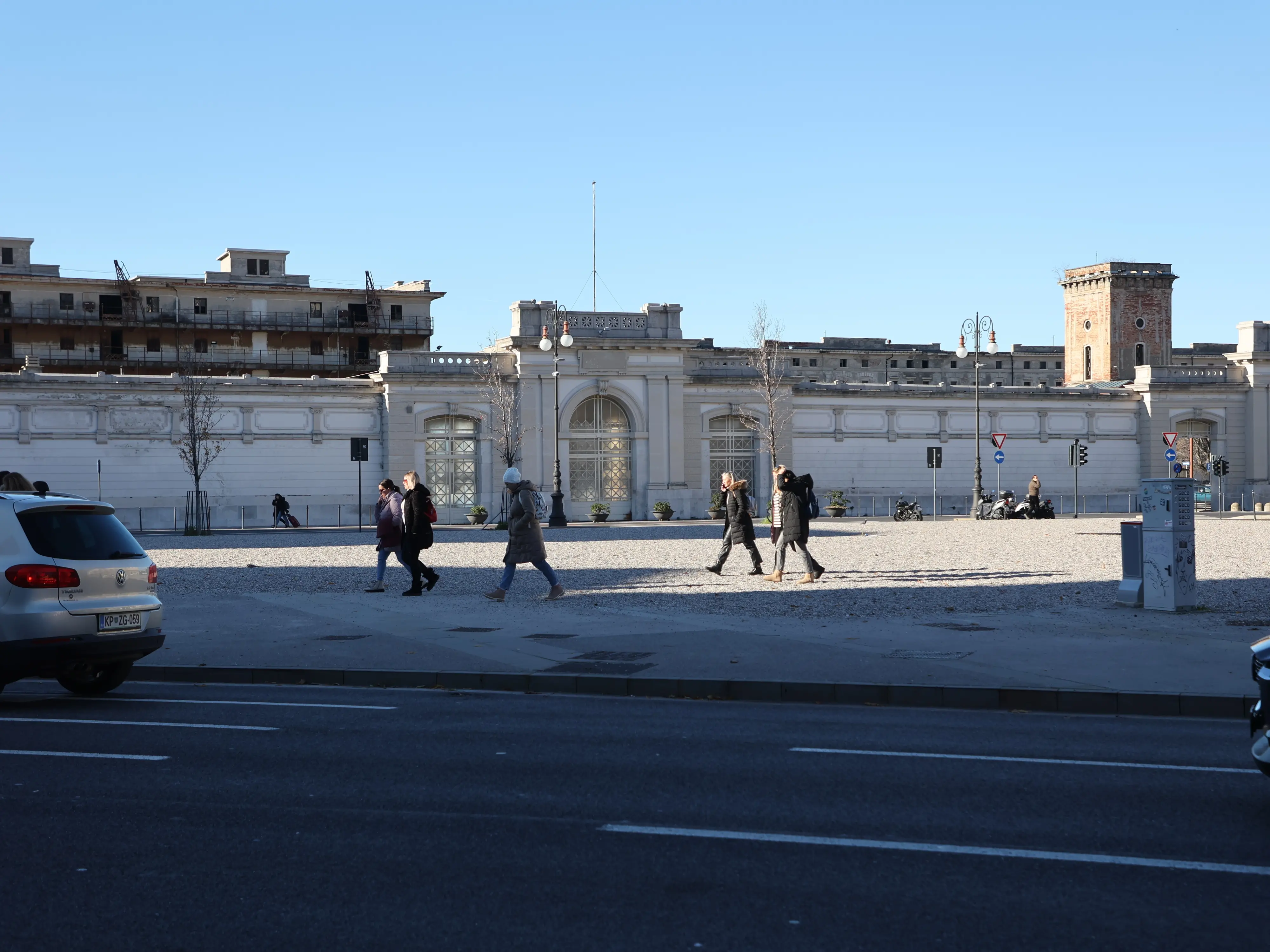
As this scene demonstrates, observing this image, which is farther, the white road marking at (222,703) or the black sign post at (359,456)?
the black sign post at (359,456)

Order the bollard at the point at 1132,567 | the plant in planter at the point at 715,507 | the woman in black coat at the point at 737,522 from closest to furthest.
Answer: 1. the bollard at the point at 1132,567
2. the woman in black coat at the point at 737,522
3. the plant in planter at the point at 715,507

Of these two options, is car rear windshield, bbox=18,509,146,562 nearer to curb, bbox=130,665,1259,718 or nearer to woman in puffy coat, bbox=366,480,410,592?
curb, bbox=130,665,1259,718

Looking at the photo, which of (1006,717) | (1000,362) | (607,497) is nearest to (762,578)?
(1006,717)

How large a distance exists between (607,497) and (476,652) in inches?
1731

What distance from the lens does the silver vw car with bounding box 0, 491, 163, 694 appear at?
10.7 meters

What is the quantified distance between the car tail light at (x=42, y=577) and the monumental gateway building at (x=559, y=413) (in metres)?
39.2

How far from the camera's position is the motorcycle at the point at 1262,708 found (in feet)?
22.2

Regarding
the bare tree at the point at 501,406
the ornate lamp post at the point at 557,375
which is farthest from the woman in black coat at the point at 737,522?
the bare tree at the point at 501,406

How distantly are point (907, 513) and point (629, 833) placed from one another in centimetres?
4819

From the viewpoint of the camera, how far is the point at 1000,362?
120 meters

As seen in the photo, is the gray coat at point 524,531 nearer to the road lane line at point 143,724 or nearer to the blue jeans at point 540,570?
the blue jeans at point 540,570

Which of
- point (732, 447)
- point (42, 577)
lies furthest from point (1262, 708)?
point (732, 447)

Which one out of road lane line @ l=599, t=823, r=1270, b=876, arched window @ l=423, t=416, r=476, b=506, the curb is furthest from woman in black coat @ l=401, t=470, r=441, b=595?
arched window @ l=423, t=416, r=476, b=506

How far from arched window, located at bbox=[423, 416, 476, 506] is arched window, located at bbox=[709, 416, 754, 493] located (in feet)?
35.1
